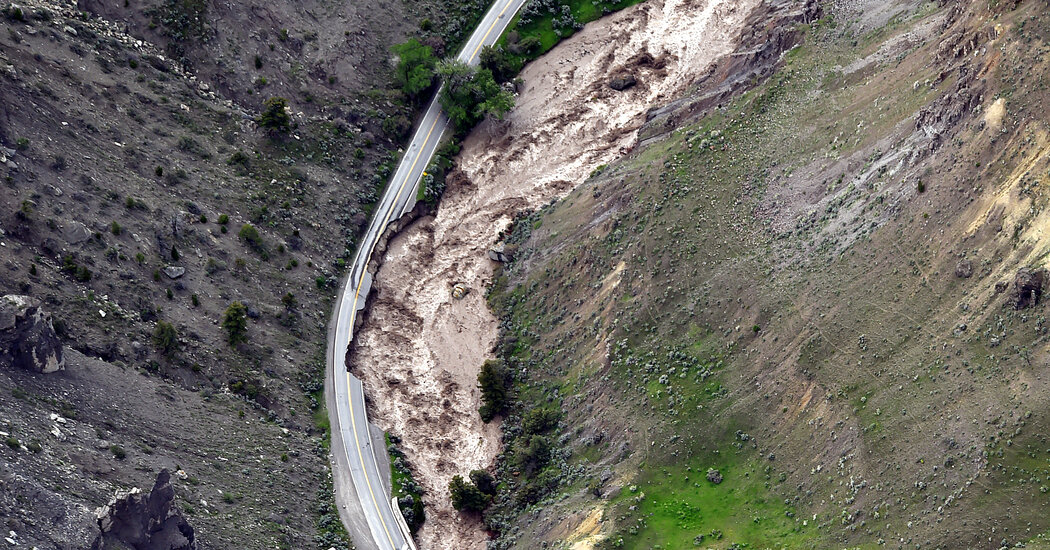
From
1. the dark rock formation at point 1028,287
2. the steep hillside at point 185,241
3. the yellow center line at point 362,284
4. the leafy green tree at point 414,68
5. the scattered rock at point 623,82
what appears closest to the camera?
the dark rock formation at point 1028,287

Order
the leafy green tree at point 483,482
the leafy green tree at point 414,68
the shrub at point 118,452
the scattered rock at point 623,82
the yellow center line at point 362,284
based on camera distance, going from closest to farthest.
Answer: the shrub at point 118,452 < the yellow center line at point 362,284 < the leafy green tree at point 483,482 < the leafy green tree at point 414,68 < the scattered rock at point 623,82

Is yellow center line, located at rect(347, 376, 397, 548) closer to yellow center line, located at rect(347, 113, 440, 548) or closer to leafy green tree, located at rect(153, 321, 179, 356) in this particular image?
yellow center line, located at rect(347, 113, 440, 548)

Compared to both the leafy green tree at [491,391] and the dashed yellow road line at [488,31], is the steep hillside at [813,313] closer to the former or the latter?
the leafy green tree at [491,391]

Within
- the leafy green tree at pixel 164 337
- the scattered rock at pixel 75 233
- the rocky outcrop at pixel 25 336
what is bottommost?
the leafy green tree at pixel 164 337

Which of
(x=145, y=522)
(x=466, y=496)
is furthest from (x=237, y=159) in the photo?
(x=145, y=522)

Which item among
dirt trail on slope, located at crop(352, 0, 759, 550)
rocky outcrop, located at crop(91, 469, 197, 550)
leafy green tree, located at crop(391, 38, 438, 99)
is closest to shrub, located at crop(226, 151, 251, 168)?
dirt trail on slope, located at crop(352, 0, 759, 550)

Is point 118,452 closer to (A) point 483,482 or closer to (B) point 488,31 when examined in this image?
(A) point 483,482

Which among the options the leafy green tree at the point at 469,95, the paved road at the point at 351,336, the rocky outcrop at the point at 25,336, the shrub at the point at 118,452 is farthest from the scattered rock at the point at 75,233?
the leafy green tree at the point at 469,95
